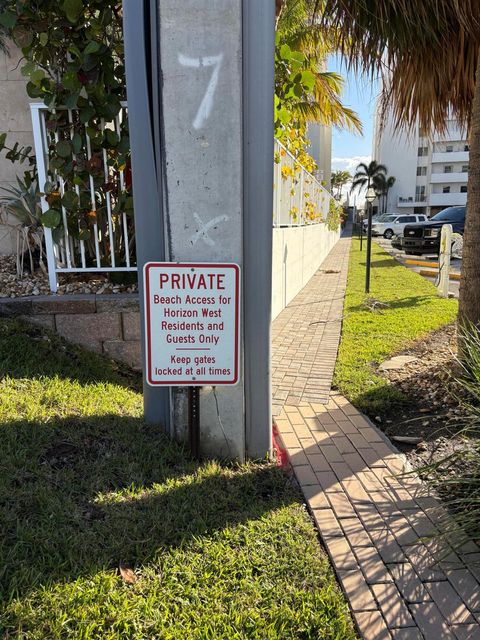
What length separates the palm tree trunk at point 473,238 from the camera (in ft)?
13.1

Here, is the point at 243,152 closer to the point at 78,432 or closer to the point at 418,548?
the point at 78,432

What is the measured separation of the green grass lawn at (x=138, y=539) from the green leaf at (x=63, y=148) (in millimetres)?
1934

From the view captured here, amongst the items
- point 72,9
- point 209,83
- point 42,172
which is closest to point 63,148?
point 42,172

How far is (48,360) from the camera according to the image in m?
3.87

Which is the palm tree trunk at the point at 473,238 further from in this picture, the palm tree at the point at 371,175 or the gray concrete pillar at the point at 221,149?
the palm tree at the point at 371,175

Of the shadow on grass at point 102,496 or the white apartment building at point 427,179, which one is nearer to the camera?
the shadow on grass at point 102,496

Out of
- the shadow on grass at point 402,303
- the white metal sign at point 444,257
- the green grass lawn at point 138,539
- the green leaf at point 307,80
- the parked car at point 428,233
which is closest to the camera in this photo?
the green grass lawn at point 138,539

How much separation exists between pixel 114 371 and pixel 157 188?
181cm

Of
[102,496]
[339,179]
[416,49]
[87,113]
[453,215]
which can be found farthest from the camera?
[339,179]

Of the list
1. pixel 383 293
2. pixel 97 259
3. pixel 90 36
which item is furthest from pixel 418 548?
pixel 383 293

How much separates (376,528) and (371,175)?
7493 centimetres

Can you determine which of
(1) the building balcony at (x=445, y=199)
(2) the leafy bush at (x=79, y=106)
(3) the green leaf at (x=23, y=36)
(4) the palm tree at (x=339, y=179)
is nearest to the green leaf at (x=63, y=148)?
(2) the leafy bush at (x=79, y=106)

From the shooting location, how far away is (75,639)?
5.83ft

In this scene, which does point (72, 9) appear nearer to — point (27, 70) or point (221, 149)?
A: point (27, 70)
